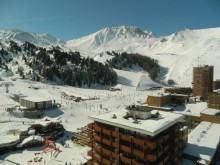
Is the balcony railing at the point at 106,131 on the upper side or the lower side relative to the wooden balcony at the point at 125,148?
upper

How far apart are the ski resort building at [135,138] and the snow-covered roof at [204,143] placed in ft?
23.7

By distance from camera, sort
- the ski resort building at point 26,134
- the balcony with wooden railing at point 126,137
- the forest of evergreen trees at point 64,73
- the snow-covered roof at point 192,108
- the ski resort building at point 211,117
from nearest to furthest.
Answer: the balcony with wooden railing at point 126,137 < the ski resort building at point 26,134 < the ski resort building at point 211,117 < the snow-covered roof at point 192,108 < the forest of evergreen trees at point 64,73

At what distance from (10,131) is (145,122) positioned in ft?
163

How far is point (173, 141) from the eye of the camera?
42.7m

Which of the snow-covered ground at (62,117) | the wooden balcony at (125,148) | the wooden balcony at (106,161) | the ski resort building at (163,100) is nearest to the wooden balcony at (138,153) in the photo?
the wooden balcony at (125,148)

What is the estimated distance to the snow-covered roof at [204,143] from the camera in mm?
50169

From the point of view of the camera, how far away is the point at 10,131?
69062mm

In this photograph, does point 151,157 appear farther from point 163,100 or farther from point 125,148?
point 163,100

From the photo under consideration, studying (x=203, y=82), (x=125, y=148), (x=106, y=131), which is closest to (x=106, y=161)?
(x=106, y=131)

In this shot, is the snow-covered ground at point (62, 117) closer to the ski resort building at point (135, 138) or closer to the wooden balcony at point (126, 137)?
the ski resort building at point (135, 138)

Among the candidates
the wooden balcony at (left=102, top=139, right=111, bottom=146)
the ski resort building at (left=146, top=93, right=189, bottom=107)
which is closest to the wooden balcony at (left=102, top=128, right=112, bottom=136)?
the wooden balcony at (left=102, top=139, right=111, bottom=146)

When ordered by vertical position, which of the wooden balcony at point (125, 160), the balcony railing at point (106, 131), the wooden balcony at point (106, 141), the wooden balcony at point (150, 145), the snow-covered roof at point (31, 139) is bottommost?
the snow-covered roof at point (31, 139)

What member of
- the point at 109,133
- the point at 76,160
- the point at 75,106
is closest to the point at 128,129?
the point at 109,133

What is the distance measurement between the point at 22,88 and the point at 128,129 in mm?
108348
